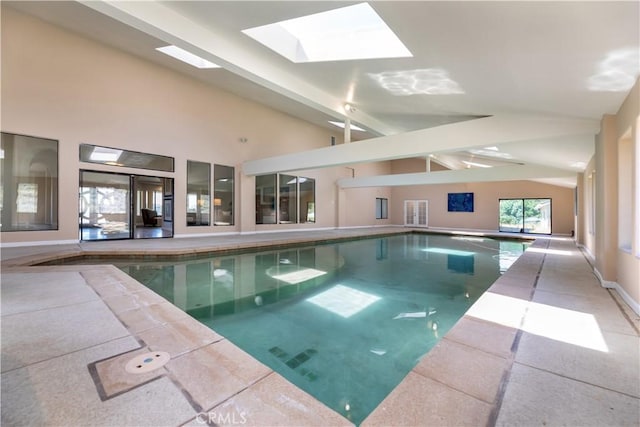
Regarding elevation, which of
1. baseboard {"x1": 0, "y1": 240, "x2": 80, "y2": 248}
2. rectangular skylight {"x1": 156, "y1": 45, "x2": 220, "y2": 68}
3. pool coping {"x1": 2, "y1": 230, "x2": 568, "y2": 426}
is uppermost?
→ rectangular skylight {"x1": 156, "y1": 45, "x2": 220, "y2": 68}

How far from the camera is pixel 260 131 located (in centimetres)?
962

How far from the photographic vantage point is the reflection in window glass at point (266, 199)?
9680 mm

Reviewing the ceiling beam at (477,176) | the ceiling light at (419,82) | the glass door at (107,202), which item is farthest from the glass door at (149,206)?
the ceiling beam at (477,176)

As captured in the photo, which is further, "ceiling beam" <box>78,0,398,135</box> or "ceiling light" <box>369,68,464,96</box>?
"ceiling light" <box>369,68,464,96</box>

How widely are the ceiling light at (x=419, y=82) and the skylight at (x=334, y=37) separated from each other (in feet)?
1.61

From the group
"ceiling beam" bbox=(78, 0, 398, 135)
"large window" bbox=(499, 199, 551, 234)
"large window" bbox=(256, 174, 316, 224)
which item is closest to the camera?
"ceiling beam" bbox=(78, 0, 398, 135)

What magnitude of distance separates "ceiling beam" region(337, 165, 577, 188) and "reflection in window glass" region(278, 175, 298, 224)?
114 inches

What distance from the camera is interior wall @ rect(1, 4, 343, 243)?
5.44 metres

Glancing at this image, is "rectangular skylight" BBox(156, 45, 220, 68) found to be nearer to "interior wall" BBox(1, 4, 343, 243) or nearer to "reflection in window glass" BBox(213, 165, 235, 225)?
"interior wall" BBox(1, 4, 343, 243)

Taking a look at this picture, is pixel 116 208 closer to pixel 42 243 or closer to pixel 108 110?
pixel 42 243

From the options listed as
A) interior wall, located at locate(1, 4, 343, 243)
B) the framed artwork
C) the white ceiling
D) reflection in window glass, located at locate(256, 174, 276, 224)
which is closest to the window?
the framed artwork

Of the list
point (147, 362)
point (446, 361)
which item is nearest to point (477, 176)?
point (446, 361)

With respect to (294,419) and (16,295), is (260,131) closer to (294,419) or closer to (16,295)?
(16,295)

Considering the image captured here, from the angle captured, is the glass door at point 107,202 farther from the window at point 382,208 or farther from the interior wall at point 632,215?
the window at point 382,208
